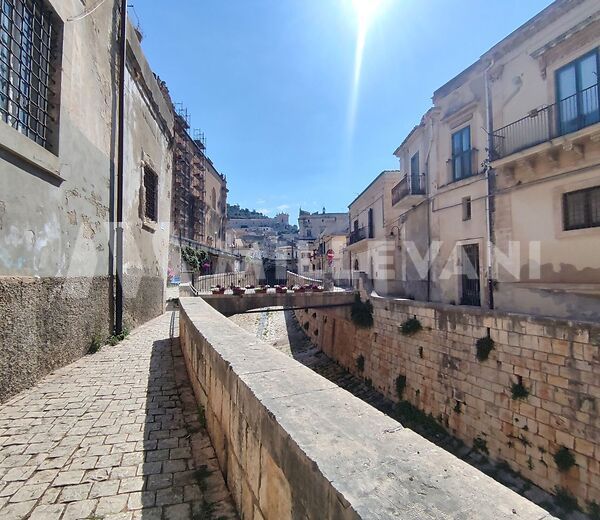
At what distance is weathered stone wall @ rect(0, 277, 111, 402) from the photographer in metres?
4.15

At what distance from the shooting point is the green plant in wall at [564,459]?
5869 millimetres

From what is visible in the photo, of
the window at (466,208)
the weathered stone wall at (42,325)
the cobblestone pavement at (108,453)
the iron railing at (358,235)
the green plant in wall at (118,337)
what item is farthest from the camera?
the iron railing at (358,235)

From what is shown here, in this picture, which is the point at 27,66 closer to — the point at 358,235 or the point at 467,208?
the point at 467,208

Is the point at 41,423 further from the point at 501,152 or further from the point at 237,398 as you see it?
the point at 501,152

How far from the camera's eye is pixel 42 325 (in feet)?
16.0

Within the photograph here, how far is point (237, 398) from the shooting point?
7.42 ft

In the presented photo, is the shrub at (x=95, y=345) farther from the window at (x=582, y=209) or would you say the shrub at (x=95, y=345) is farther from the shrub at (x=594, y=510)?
the window at (x=582, y=209)

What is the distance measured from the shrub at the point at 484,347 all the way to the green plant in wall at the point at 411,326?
80.5 inches

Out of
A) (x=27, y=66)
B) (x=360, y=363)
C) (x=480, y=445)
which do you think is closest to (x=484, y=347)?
(x=480, y=445)

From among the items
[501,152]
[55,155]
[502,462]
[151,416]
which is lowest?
[502,462]

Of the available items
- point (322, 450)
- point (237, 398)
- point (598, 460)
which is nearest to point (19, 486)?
point (237, 398)

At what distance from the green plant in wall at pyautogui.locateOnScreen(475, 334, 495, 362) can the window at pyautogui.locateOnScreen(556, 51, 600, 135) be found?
20.7ft

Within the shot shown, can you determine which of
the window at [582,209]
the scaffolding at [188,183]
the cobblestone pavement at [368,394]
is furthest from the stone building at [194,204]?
the window at [582,209]

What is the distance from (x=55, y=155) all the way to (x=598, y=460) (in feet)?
33.0
